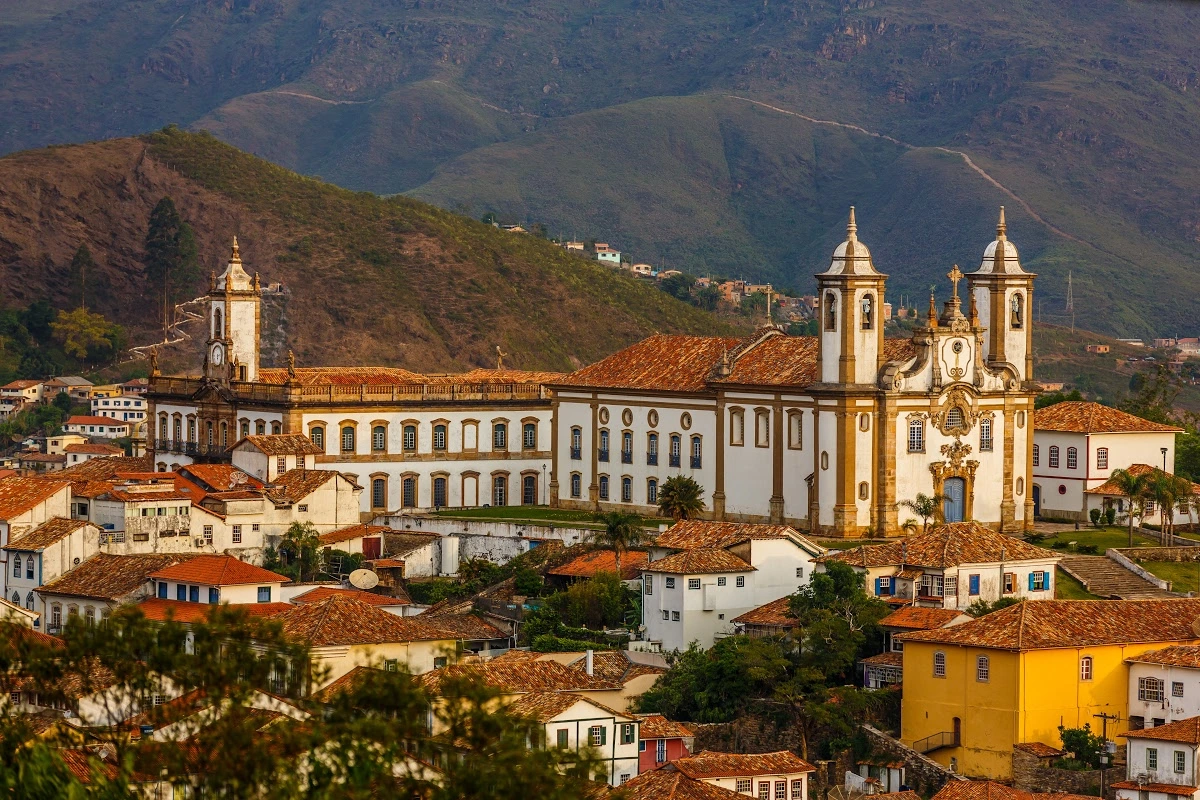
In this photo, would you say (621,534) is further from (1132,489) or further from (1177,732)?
(1177,732)

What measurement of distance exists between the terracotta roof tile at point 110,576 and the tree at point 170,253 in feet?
243

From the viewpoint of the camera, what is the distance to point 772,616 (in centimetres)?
6419

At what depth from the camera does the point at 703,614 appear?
214 ft

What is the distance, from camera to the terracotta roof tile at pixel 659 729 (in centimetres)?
5691

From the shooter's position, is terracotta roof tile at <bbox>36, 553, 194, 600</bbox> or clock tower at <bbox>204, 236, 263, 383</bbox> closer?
terracotta roof tile at <bbox>36, 553, 194, 600</bbox>

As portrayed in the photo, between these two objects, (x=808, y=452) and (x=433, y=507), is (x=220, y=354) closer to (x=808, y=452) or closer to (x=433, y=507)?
(x=433, y=507)

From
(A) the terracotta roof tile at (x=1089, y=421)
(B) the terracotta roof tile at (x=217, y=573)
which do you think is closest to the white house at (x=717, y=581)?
(B) the terracotta roof tile at (x=217, y=573)

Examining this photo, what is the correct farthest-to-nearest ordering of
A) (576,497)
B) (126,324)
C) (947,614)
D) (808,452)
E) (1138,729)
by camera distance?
(126,324)
(576,497)
(808,452)
(947,614)
(1138,729)

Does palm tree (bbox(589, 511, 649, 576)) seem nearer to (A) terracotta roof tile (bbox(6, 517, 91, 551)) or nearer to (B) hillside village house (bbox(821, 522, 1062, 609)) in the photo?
(B) hillside village house (bbox(821, 522, 1062, 609))

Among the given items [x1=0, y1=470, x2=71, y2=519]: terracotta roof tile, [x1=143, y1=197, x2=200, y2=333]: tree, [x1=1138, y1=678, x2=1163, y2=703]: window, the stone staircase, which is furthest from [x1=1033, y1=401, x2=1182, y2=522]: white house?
[x1=143, y1=197, x2=200, y2=333]: tree

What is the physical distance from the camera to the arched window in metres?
75.2

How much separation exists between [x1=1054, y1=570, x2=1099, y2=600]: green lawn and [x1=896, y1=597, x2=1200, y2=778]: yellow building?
6817 millimetres

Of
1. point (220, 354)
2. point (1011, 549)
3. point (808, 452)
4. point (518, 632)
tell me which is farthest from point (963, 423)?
point (220, 354)

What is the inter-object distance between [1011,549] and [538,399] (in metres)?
24.3
